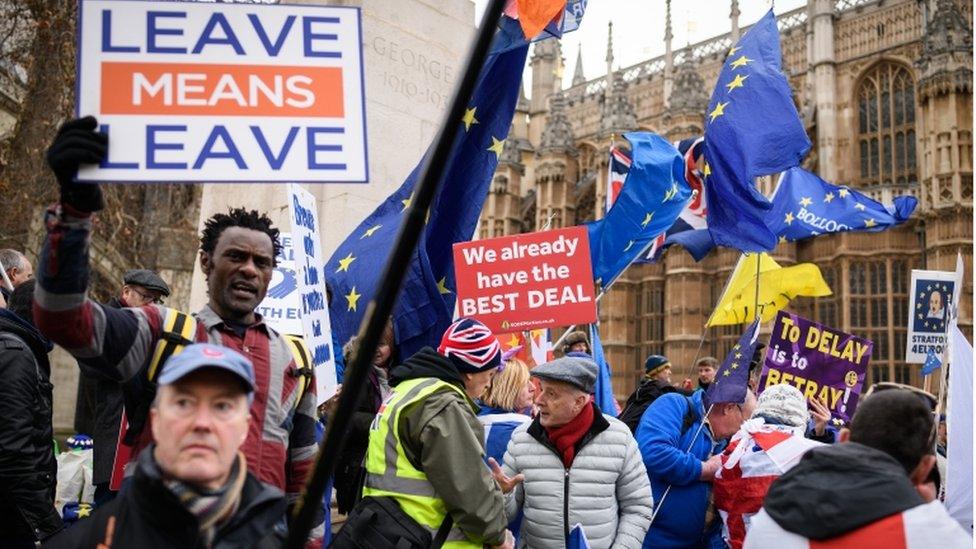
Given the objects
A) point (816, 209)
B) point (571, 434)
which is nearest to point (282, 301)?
point (571, 434)

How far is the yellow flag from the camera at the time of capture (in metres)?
8.99

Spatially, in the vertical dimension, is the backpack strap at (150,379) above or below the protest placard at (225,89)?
below

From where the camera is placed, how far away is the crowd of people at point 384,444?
5.66 ft

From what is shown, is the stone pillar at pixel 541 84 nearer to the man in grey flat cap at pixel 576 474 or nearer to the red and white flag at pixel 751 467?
the red and white flag at pixel 751 467

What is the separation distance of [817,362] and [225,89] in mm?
5641

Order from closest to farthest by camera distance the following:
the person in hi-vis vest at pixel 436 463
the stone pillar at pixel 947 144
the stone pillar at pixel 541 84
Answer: the person in hi-vis vest at pixel 436 463, the stone pillar at pixel 947 144, the stone pillar at pixel 541 84

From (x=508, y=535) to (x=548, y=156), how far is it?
3393 centimetres

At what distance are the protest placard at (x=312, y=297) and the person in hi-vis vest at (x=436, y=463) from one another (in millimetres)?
762

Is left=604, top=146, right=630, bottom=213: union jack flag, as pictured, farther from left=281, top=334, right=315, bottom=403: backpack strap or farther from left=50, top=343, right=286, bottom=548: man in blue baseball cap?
left=50, top=343, right=286, bottom=548: man in blue baseball cap

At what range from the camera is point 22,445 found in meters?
3.35

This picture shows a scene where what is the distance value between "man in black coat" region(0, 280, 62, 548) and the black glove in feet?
5.99

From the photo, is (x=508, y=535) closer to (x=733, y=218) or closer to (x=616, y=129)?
(x=733, y=218)

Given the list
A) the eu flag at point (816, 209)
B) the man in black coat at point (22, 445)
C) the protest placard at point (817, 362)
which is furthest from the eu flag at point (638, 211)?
the man in black coat at point (22, 445)

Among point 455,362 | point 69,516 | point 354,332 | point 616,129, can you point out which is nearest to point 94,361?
point 455,362
